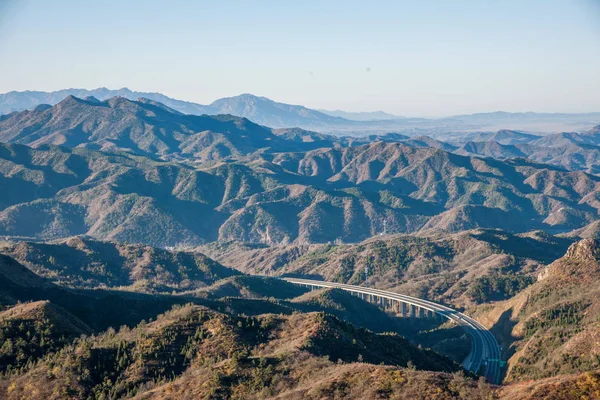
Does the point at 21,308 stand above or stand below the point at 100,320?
above

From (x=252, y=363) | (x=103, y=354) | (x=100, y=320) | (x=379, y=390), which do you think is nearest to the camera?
(x=379, y=390)

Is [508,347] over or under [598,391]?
under

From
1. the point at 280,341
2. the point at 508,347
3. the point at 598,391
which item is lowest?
the point at 508,347

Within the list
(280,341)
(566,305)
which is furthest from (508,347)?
(280,341)

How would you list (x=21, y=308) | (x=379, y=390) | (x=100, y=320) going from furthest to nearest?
(x=100, y=320), (x=21, y=308), (x=379, y=390)

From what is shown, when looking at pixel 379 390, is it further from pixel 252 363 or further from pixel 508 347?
pixel 508 347

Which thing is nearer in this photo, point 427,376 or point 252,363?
point 427,376

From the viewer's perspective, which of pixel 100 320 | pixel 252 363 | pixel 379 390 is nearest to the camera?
pixel 379 390

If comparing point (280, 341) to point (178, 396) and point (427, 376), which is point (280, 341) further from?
point (427, 376)

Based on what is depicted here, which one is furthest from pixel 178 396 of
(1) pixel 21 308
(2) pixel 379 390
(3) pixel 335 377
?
(1) pixel 21 308
